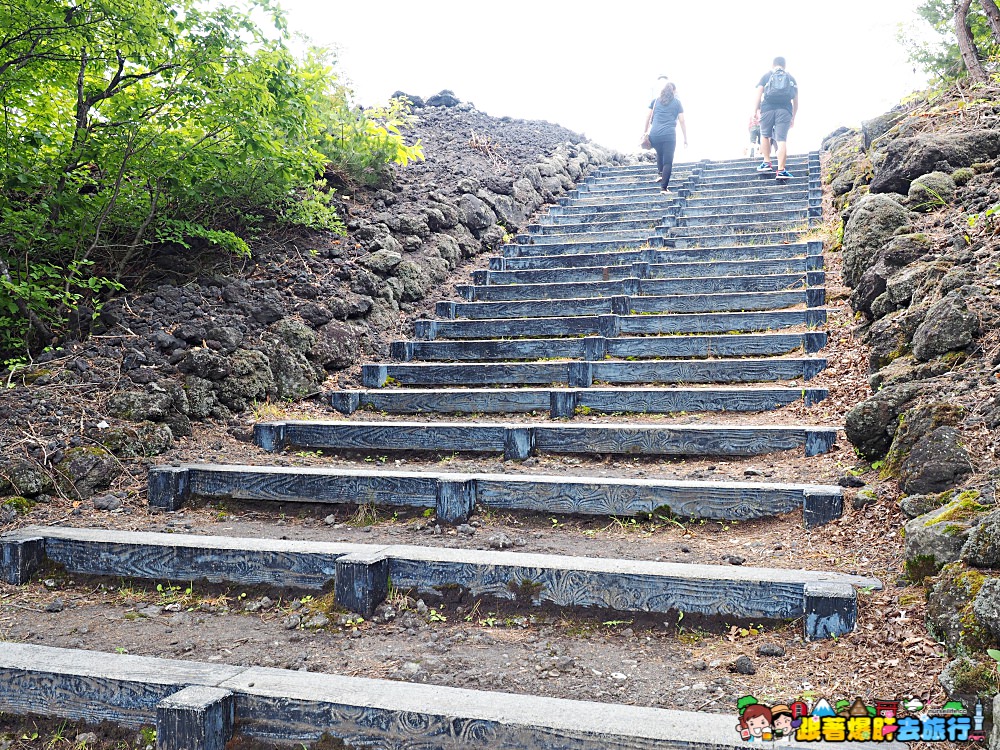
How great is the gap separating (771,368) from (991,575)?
3.23 meters

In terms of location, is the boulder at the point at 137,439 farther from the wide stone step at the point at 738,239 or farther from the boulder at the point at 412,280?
the wide stone step at the point at 738,239

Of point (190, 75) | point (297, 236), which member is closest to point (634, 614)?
point (190, 75)

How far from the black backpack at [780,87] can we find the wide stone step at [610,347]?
234 inches

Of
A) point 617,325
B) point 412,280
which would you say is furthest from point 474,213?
point 617,325

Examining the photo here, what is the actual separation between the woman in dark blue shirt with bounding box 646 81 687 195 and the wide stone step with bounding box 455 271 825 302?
387 cm

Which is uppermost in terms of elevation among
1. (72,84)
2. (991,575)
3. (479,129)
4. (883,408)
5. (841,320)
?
(479,129)

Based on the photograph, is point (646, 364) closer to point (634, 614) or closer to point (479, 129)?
point (634, 614)

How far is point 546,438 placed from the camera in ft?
14.8

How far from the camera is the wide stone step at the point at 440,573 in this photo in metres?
2.59

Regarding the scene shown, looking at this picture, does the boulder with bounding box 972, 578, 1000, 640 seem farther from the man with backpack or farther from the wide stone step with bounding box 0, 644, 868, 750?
the man with backpack

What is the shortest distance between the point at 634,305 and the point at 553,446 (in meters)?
2.81

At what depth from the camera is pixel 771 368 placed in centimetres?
524

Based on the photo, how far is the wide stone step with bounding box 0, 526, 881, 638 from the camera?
2594mm

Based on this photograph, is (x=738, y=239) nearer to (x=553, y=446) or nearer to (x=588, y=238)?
(x=588, y=238)
